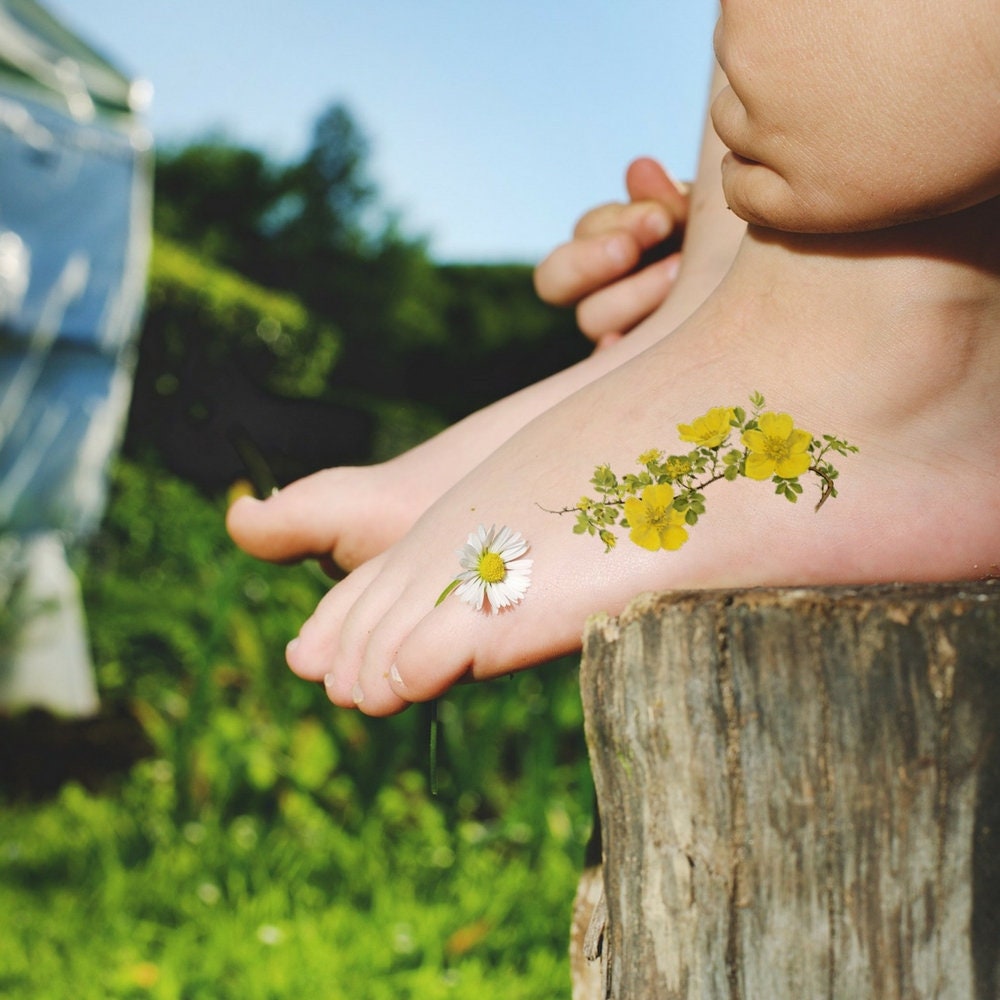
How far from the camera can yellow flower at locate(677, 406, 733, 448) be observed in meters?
0.93

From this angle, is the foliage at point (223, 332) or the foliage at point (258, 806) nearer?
the foliage at point (258, 806)

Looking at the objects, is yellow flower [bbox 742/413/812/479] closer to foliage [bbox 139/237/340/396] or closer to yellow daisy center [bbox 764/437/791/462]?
yellow daisy center [bbox 764/437/791/462]

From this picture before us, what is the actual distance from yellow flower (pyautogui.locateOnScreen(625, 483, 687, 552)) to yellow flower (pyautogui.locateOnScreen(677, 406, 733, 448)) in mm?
48

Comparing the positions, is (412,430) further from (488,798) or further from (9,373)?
(488,798)

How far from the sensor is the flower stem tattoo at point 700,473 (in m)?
0.90

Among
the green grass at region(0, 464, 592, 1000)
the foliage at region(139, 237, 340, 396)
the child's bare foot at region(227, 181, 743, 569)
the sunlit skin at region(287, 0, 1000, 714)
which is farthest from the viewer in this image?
the foliage at region(139, 237, 340, 396)

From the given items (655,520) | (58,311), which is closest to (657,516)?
(655,520)

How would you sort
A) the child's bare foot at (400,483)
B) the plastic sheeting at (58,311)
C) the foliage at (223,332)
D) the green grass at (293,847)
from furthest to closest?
the foliage at (223,332), the plastic sheeting at (58,311), the green grass at (293,847), the child's bare foot at (400,483)

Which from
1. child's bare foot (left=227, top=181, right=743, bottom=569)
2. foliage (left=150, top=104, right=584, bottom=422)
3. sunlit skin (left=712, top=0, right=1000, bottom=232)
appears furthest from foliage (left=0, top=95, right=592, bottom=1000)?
foliage (left=150, top=104, right=584, bottom=422)

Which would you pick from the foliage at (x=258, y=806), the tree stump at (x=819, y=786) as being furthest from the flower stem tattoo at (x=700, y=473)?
the foliage at (x=258, y=806)

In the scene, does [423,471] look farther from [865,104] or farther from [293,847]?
[293,847]

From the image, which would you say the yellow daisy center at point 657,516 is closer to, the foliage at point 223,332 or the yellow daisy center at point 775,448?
the yellow daisy center at point 775,448

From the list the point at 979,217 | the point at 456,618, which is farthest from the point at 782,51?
the point at 456,618

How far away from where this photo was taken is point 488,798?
2.63 meters
